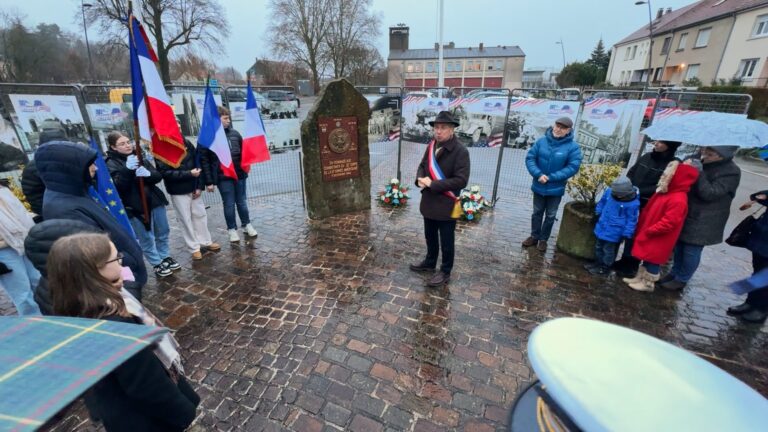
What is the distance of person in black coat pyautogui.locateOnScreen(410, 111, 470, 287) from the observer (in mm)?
3686

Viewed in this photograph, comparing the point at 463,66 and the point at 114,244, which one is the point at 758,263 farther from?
the point at 463,66

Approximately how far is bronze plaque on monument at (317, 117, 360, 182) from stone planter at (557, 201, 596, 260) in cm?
368

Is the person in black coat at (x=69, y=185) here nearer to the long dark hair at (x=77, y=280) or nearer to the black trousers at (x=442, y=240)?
the long dark hair at (x=77, y=280)

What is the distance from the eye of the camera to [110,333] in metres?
0.99

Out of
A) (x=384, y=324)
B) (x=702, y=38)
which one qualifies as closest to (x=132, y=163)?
(x=384, y=324)

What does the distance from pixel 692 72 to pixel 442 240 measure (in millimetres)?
41361

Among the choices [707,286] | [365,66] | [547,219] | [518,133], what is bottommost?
[707,286]

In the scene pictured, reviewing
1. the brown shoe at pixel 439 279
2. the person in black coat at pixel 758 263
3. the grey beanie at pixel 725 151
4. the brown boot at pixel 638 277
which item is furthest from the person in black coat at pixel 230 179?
the person in black coat at pixel 758 263

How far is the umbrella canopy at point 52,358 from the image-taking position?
71 centimetres

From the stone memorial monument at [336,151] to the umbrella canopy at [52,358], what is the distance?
5074 millimetres

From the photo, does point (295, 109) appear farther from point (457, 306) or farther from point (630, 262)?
point (630, 262)

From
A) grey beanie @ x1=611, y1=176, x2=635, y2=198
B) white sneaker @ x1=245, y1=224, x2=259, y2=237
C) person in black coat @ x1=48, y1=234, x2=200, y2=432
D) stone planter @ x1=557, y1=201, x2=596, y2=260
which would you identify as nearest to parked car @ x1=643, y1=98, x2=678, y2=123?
stone planter @ x1=557, y1=201, x2=596, y2=260

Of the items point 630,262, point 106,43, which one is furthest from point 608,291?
point 106,43

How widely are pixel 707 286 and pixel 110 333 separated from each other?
5.87 m
